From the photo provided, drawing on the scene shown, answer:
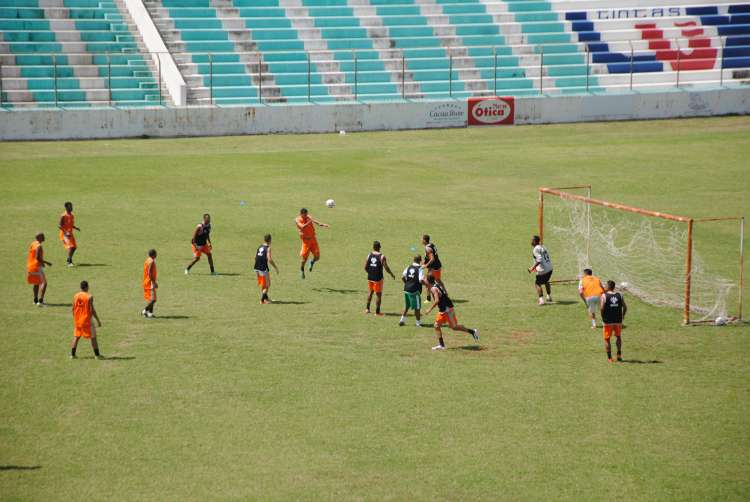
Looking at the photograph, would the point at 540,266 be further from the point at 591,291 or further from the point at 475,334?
the point at 475,334

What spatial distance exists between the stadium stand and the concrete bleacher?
0.25 feet

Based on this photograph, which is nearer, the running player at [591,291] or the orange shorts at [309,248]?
the running player at [591,291]

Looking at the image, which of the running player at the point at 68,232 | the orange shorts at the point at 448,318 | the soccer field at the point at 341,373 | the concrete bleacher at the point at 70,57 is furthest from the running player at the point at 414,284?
the concrete bleacher at the point at 70,57

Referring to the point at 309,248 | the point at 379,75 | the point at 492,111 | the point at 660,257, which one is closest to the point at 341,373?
the point at 309,248

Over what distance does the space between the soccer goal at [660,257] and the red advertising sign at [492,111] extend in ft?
63.7

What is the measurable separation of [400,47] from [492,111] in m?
7.92

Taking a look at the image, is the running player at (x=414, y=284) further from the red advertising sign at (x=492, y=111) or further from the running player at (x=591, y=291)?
the red advertising sign at (x=492, y=111)

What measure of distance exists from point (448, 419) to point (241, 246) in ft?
48.1

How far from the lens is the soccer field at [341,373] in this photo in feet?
46.4

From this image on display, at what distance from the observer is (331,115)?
5006 cm

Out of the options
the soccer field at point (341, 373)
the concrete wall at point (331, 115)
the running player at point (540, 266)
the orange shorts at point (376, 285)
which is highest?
the concrete wall at point (331, 115)

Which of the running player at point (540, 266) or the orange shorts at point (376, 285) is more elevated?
the running player at point (540, 266)

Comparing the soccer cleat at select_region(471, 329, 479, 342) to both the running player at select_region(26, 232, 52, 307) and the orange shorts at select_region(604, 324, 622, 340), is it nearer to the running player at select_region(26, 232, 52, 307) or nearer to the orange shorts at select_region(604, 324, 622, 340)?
the orange shorts at select_region(604, 324, 622, 340)

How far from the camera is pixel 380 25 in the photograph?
192 feet
